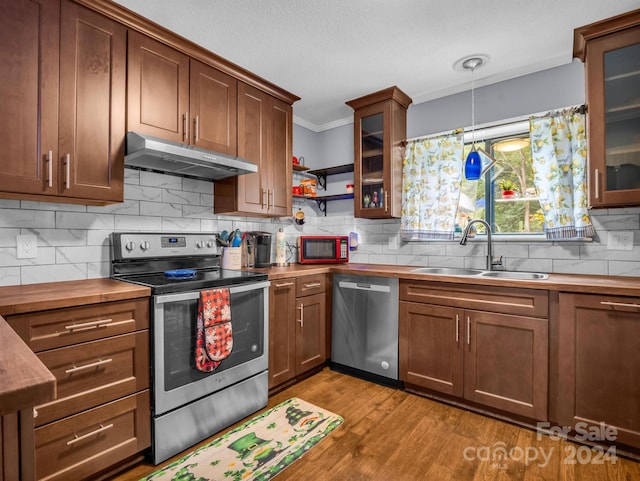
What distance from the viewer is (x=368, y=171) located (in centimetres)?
323

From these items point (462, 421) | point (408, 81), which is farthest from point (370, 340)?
point (408, 81)

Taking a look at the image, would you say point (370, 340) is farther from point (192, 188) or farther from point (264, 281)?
point (192, 188)

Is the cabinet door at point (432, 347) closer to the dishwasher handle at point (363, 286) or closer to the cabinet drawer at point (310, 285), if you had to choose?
the dishwasher handle at point (363, 286)

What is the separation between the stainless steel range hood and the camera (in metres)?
1.90

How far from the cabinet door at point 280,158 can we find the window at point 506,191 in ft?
4.94

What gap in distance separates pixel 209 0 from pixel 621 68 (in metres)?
2.40

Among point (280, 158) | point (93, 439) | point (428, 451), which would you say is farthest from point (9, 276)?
point (428, 451)

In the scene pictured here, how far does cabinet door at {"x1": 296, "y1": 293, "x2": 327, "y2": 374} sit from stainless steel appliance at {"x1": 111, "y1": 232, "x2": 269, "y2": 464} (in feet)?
1.23

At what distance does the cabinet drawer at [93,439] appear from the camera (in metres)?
1.43

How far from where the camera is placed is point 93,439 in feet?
5.09

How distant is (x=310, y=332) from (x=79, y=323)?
1.61m

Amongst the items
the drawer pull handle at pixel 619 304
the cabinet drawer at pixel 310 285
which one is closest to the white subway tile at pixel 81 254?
the cabinet drawer at pixel 310 285

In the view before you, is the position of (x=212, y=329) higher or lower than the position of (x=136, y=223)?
lower

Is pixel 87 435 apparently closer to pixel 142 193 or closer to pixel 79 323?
pixel 79 323
